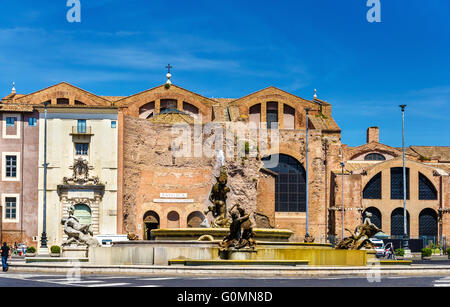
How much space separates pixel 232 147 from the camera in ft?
218

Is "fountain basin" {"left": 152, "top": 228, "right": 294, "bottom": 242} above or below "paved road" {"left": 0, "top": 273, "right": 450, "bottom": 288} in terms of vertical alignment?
above

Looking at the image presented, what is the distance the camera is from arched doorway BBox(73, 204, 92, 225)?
199 feet

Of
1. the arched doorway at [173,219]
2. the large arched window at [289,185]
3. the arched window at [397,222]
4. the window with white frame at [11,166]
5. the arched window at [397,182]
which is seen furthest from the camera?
the arched window at [397,182]

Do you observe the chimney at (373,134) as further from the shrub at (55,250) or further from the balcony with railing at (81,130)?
the shrub at (55,250)

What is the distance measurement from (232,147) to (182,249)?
133 feet

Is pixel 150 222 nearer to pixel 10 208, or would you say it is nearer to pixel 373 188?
pixel 10 208

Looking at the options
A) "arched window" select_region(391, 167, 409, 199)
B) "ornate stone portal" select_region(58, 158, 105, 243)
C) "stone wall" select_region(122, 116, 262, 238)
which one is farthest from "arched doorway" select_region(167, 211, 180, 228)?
"arched window" select_region(391, 167, 409, 199)

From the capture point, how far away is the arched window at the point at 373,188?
70.0 metres

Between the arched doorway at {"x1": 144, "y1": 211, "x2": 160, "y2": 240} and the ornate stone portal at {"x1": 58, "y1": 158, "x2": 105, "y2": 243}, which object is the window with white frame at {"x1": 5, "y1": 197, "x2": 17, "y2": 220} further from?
the arched doorway at {"x1": 144, "y1": 211, "x2": 160, "y2": 240}

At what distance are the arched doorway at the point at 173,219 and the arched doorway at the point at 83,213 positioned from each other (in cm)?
681

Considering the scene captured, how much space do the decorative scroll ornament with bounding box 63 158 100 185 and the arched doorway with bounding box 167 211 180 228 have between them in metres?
6.91

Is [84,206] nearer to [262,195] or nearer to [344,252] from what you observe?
[262,195]

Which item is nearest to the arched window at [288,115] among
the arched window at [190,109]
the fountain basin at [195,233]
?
the arched window at [190,109]
